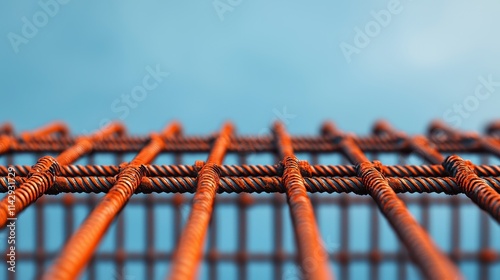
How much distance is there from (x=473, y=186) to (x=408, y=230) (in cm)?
37

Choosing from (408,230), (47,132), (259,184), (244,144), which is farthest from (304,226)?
(47,132)

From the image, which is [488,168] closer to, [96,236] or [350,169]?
[350,169]

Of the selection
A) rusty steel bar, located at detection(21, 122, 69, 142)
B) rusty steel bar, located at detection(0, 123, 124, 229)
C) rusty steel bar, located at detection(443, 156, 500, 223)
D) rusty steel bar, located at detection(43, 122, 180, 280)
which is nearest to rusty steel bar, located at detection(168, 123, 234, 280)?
rusty steel bar, located at detection(43, 122, 180, 280)

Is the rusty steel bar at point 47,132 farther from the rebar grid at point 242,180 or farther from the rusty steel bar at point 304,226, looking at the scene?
the rusty steel bar at point 304,226

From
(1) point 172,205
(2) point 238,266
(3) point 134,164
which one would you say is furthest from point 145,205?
(3) point 134,164

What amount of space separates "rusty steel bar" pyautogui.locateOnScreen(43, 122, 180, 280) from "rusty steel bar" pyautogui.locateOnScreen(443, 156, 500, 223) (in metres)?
0.87

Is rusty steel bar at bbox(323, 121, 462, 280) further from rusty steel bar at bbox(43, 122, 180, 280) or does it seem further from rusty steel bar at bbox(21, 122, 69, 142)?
rusty steel bar at bbox(21, 122, 69, 142)

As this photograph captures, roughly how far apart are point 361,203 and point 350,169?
6.07ft

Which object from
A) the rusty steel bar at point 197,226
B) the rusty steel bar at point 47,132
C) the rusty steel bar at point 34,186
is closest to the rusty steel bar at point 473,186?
the rusty steel bar at point 197,226

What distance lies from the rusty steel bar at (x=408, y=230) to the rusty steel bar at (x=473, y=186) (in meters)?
0.19

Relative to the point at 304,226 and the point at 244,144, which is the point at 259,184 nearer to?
the point at 304,226

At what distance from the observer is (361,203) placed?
351cm

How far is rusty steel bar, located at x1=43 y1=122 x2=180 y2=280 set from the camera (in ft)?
3.33

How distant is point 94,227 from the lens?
124cm
